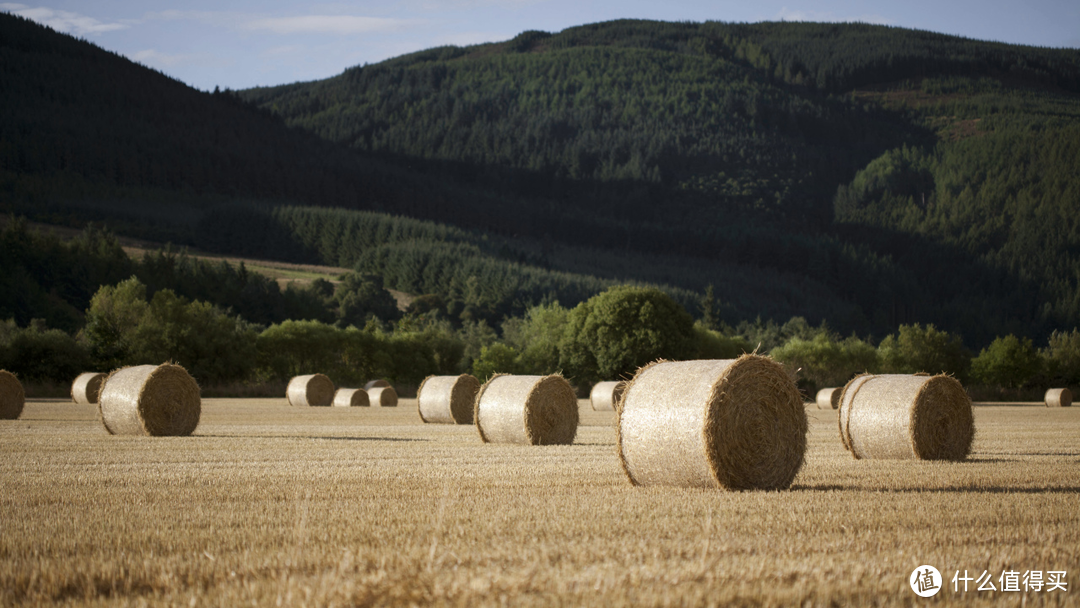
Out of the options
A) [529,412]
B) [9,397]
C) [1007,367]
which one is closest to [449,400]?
[529,412]

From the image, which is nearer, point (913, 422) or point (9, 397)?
point (913, 422)

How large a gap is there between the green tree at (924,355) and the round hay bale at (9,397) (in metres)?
68.4

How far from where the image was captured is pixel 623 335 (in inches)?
2539

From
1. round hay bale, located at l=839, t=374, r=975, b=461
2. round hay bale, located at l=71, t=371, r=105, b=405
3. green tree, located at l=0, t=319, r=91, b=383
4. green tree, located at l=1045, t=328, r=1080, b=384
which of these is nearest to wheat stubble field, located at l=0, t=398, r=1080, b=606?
round hay bale, located at l=839, t=374, r=975, b=461

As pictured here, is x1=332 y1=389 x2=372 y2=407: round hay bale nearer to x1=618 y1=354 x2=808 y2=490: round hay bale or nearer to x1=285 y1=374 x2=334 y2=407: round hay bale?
x1=285 y1=374 x2=334 y2=407: round hay bale

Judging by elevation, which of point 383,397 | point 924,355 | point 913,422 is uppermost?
point 913,422

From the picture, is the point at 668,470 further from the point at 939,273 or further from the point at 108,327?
the point at 939,273

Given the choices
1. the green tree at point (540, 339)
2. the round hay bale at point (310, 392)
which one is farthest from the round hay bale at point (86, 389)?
the green tree at point (540, 339)

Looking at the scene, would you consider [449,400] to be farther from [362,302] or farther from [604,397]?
[362,302]

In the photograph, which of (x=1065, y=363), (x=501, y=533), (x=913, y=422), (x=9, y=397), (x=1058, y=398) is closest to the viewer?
(x=501, y=533)

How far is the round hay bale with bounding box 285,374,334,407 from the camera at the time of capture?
147ft

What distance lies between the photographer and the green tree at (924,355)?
8206cm
